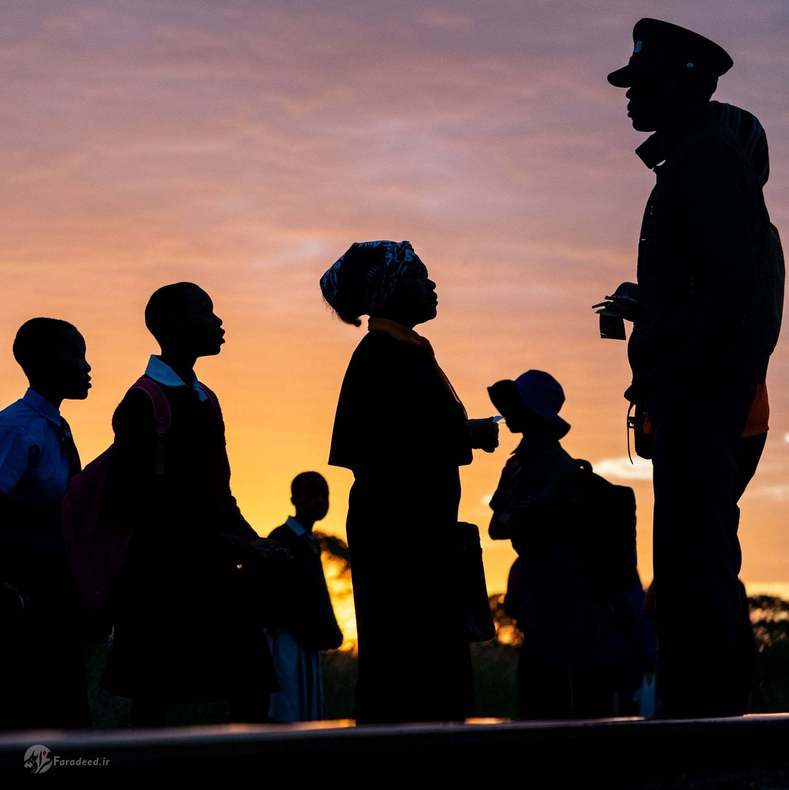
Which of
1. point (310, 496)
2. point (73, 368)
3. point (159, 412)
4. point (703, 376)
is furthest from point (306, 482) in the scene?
point (703, 376)

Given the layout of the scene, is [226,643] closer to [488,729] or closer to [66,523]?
[66,523]

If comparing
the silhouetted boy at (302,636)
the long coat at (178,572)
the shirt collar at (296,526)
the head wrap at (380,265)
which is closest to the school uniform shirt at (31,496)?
the long coat at (178,572)

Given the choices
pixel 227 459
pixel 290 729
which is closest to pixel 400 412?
pixel 227 459

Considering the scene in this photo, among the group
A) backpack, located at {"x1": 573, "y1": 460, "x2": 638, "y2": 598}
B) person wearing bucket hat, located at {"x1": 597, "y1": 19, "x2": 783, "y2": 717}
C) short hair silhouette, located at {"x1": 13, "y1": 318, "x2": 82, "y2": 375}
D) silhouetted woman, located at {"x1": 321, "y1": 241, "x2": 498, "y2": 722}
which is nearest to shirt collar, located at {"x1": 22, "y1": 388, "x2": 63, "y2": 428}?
short hair silhouette, located at {"x1": 13, "y1": 318, "x2": 82, "y2": 375}

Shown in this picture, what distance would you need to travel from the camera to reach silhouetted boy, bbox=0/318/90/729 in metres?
6.10

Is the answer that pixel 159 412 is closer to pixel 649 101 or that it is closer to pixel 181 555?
pixel 181 555

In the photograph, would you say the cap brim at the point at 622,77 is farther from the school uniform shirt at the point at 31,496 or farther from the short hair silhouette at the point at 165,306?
the school uniform shirt at the point at 31,496

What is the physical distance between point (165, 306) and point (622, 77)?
2.15 m

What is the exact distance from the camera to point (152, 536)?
5902 millimetres

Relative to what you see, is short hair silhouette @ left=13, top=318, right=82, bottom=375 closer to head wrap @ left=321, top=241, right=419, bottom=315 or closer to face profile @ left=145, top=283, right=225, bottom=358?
face profile @ left=145, top=283, right=225, bottom=358

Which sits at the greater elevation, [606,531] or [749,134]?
[749,134]

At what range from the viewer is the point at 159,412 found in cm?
587

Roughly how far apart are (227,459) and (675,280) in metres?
2.00

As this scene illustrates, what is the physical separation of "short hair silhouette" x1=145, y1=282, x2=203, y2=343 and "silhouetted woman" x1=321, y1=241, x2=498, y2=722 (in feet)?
2.57
